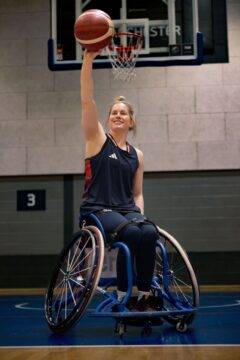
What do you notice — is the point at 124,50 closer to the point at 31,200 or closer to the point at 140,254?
the point at 31,200

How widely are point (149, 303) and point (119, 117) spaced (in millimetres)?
1147

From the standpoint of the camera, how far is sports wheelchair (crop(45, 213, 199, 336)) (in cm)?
255

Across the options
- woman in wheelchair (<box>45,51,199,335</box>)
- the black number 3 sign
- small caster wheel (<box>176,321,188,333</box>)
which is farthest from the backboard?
small caster wheel (<box>176,321,188,333</box>)

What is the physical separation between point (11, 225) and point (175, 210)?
242 centimetres

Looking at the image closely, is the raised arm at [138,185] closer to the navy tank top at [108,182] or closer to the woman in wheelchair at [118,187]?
the woman in wheelchair at [118,187]

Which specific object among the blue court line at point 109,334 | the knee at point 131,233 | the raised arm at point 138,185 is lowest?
the blue court line at point 109,334

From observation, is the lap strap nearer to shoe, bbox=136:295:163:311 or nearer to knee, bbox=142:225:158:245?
knee, bbox=142:225:158:245

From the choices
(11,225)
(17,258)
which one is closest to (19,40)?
(11,225)

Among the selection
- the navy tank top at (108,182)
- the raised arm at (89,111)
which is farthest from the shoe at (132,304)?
the raised arm at (89,111)

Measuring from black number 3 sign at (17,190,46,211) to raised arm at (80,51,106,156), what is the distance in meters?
4.61

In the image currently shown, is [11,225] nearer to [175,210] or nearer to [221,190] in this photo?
[175,210]

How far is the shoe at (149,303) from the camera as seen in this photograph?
266 cm

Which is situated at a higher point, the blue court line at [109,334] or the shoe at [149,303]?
the shoe at [149,303]

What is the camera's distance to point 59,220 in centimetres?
750
